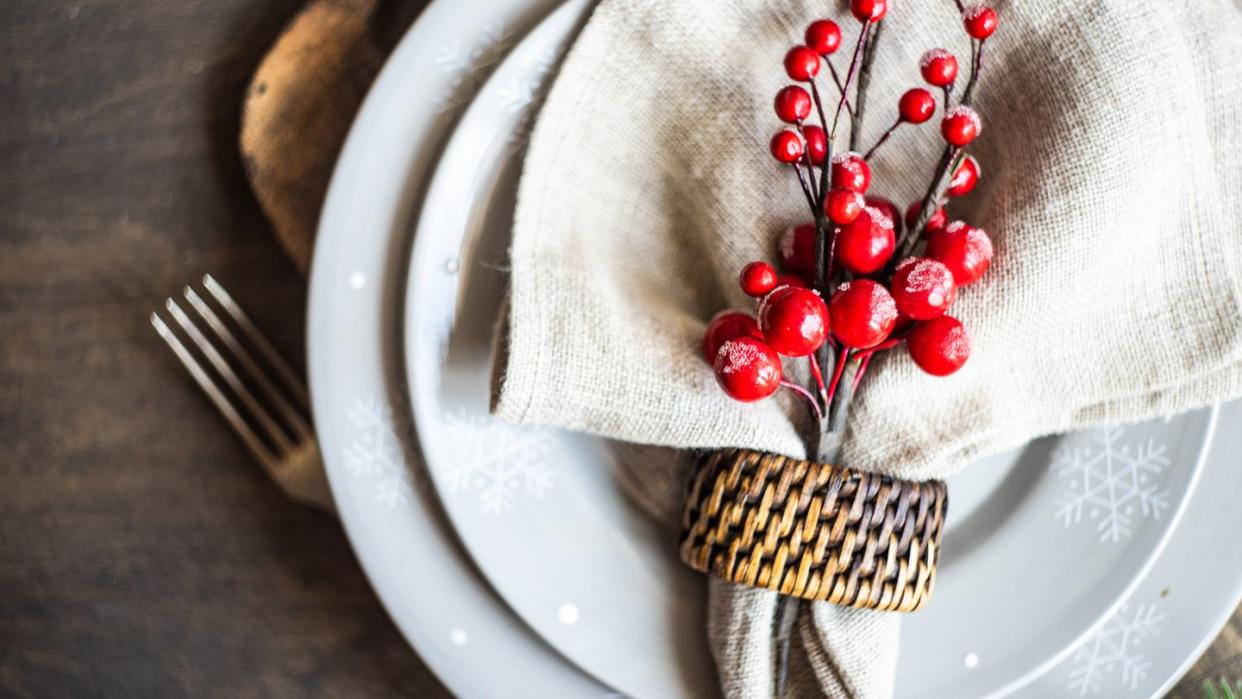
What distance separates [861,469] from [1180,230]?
22 centimetres

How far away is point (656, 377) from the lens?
1.52 feet

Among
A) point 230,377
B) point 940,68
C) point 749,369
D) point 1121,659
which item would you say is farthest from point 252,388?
point 1121,659

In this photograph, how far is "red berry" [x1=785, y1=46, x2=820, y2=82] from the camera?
1.40 ft

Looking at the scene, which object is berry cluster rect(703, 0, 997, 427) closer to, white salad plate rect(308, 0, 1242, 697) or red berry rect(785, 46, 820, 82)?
red berry rect(785, 46, 820, 82)

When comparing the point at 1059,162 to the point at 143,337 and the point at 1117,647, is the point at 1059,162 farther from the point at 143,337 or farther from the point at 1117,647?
the point at 143,337

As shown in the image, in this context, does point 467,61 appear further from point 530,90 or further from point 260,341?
point 260,341

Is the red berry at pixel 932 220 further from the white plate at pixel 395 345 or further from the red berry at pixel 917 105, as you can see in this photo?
the white plate at pixel 395 345

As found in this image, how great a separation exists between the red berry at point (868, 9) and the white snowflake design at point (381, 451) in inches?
13.5

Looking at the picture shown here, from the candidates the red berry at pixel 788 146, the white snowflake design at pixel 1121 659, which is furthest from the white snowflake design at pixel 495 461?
the white snowflake design at pixel 1121 659

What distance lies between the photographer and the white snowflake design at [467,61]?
522 millimetres

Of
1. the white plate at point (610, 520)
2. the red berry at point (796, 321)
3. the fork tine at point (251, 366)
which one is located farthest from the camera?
the fork tine at point (251, 366)

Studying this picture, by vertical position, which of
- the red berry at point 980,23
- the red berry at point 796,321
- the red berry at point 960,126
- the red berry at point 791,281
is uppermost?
the red berry at point 980,23

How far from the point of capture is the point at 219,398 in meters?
0.63

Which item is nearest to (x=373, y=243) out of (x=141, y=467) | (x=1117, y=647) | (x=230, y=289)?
(x=230, y=289)
